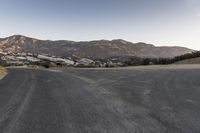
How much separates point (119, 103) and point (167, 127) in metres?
2.61

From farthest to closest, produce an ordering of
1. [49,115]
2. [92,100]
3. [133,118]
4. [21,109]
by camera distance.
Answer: [92,100]
[21,109]
[49,115]
[133,118]

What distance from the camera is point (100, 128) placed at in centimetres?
501

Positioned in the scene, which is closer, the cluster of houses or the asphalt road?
the asphalt road

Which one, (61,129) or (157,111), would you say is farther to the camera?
(157,111)


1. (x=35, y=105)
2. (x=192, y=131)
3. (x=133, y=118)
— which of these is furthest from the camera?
(x=35, y=105)

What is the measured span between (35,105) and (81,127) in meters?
2.85

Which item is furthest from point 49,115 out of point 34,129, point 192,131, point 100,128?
point 192,131

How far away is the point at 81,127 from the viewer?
5113mm

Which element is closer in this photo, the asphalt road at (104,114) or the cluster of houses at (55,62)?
the asphalt road at (104,114)

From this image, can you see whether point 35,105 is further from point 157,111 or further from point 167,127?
point 167,127

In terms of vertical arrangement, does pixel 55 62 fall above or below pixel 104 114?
below

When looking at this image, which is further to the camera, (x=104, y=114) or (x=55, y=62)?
(x=55, y=62)

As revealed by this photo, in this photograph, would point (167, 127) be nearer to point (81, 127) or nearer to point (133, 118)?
point (133, 118)

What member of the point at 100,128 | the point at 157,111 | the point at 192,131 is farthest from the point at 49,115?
the point at 192,131
